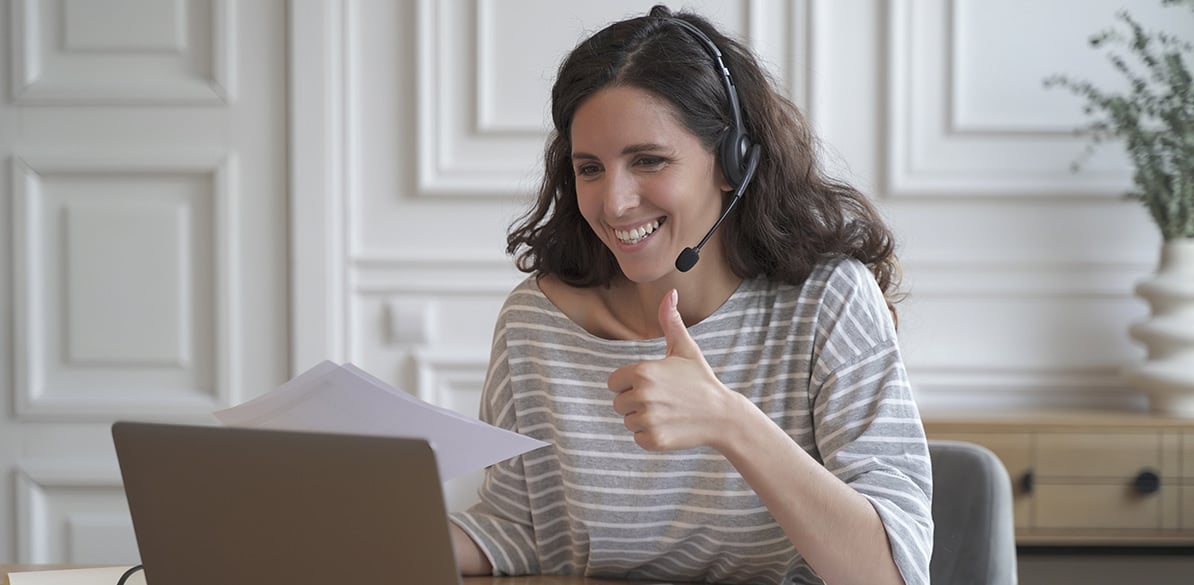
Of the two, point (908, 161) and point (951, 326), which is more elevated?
point (908, 161)

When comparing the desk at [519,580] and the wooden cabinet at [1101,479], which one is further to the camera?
the wooden cabinet at [1101,479]

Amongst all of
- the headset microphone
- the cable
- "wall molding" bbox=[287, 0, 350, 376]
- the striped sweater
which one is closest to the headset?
the headset microphone

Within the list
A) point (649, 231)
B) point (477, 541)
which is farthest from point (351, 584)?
point (649, 231)

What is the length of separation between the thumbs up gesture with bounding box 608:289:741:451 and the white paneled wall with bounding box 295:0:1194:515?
1450mm

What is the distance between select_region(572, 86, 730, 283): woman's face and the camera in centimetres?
132

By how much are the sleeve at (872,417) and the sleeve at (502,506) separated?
360 millimetres

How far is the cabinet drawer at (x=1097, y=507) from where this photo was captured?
7.27ft

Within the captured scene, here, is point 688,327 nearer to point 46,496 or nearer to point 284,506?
point 284,506

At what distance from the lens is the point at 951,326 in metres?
2.56

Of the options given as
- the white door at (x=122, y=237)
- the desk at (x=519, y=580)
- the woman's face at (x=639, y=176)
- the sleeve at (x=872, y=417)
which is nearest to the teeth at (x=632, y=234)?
the woman's face at (x=639, y=176)

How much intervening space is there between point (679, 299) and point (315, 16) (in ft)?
4.83

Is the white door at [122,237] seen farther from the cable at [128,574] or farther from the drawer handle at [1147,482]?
the drawer handle at [1147,482]

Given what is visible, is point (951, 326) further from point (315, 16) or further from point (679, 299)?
point (315, 16)

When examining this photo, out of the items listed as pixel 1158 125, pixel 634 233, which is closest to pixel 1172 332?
pixel 1158 125
